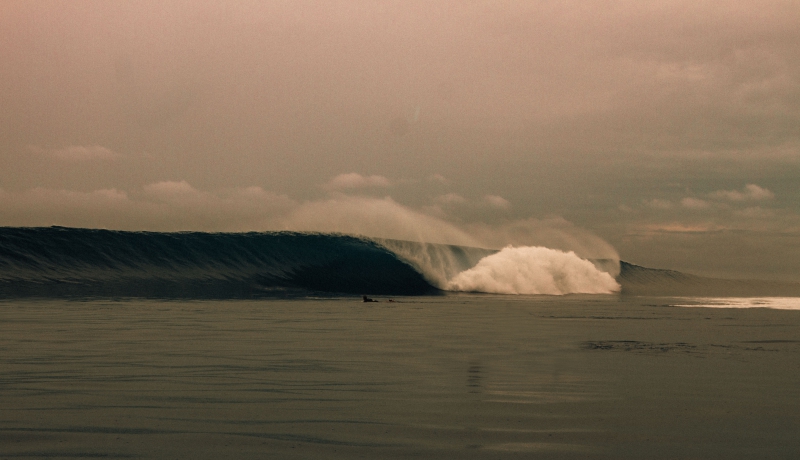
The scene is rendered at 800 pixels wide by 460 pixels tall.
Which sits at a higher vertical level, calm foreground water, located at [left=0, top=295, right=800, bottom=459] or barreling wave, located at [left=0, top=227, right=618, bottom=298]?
barreling wave, located at [left=0, top=227, right=618, bottom=298]

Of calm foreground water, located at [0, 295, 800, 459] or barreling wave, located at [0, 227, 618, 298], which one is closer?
calm foreground water, located at [0, 295, 800, 459]

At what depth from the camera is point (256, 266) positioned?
149 feet

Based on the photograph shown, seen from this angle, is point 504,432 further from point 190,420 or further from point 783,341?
point 783,341

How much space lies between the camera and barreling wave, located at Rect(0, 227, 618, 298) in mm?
36719

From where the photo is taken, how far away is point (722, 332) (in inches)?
629

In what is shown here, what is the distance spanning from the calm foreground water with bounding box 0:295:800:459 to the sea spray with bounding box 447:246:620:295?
109 ft

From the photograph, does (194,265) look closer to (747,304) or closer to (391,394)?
(747,304)

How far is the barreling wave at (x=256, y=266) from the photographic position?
36.7 m

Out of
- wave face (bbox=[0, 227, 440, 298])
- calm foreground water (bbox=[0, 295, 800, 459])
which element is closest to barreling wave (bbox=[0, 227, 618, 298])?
wave face (bbox=[0, 227, 440, 298])

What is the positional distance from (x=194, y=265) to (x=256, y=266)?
3775mm

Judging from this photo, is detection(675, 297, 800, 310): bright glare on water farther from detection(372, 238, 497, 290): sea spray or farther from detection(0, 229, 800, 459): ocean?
detection(372, 238, 497, 290): sea spray

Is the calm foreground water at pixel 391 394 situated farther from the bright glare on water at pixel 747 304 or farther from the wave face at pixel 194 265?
the wave face at pixel 194 265

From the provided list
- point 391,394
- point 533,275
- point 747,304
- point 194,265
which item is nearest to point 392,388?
point 391,394

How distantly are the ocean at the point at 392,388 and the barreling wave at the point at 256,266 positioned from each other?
60.9 feet
